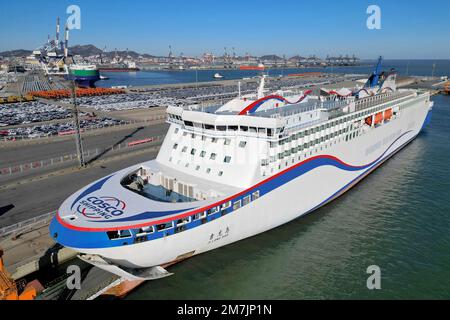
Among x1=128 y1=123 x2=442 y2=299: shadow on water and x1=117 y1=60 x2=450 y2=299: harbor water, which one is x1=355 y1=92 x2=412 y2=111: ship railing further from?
x1=128 y1=123 x2=442 y2=299: shadow on water

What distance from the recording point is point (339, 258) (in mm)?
18953

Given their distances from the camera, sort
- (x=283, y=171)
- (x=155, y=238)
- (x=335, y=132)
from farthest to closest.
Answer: (x=335, y=132), (x=283, y=171), (x=155, y=238)

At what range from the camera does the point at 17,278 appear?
1557 centimetres

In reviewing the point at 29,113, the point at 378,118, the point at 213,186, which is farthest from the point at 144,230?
the point at 29,113

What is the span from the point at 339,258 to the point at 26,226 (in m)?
19.3

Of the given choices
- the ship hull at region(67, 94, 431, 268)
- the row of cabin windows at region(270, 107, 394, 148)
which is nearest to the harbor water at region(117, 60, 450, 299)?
the ship hull at region(67, 94, 431, 268)

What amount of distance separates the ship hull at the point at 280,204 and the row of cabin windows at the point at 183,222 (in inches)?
13.6

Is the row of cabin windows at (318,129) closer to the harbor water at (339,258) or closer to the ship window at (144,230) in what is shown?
the harbor water at (339,258)

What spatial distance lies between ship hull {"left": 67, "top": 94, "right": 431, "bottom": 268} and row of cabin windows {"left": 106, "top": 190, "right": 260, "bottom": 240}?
0.34 m

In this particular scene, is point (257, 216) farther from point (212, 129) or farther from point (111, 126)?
point (111, 126)

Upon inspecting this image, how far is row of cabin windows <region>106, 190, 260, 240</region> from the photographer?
14047 mm

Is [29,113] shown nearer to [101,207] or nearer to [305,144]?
[101,207]
